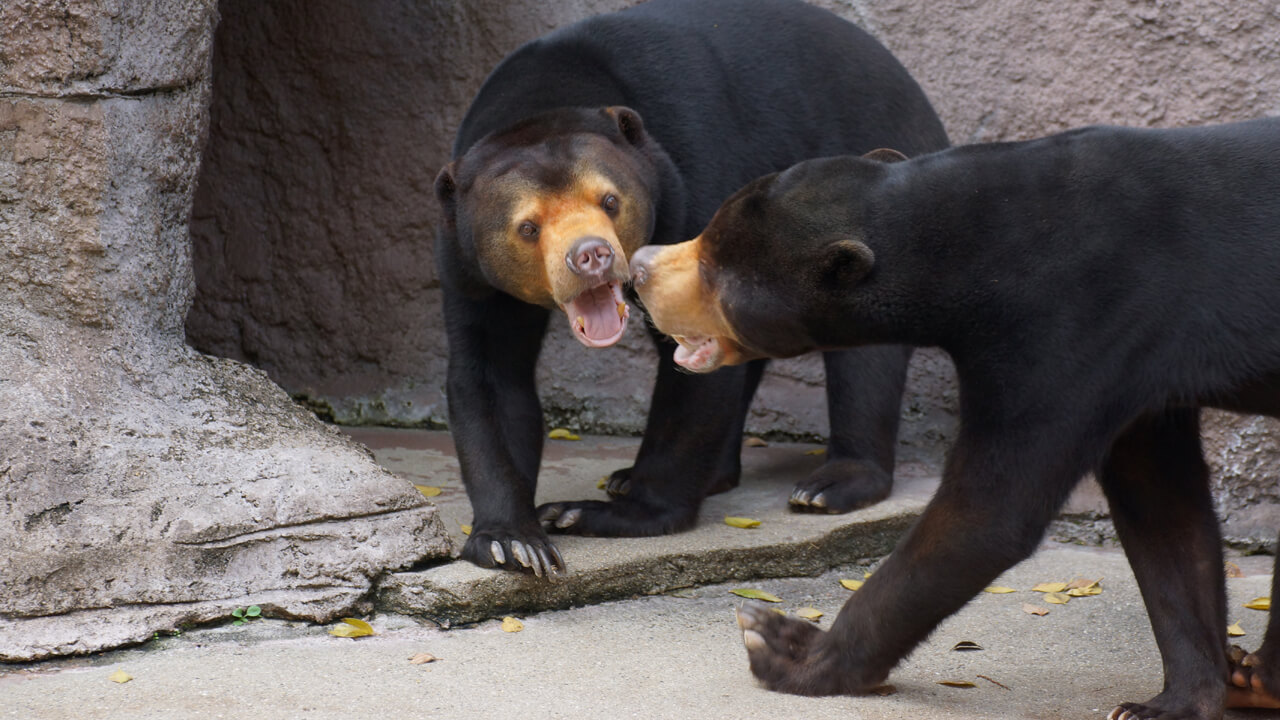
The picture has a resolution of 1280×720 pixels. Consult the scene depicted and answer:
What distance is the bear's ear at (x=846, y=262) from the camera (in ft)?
10.9

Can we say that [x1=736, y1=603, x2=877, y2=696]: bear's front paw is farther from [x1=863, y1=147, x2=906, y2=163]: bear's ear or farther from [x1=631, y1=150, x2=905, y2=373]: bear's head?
[x1=863, y1=147, x2=906, y2=163]: bear's ear

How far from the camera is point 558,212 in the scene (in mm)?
4637

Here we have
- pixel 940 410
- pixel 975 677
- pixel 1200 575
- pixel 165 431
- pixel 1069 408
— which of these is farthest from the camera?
pixel 940 410

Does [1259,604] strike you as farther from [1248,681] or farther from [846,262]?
[846,262]

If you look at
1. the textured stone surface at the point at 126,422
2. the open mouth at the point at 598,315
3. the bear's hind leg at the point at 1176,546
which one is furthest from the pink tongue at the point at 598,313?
the bear's hind leg at the point at 1176,546

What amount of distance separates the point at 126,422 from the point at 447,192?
4.18 ft

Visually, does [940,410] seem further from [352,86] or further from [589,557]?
[352,86]

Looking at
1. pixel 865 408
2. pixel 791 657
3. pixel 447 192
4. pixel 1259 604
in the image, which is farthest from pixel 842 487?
pixel 447 192

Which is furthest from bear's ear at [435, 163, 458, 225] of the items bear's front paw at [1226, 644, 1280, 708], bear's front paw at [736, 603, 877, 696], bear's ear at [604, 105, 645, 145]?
bear's front paw at [1226, 644, 1280, 708]

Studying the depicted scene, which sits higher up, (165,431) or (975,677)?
(165,431)

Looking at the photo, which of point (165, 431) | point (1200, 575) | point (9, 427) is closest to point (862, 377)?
point (1200, 575)

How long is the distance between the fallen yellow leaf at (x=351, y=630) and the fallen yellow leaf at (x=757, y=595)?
1.21 meters

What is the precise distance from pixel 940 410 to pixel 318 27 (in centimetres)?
342

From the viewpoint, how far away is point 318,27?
22.8 ft
